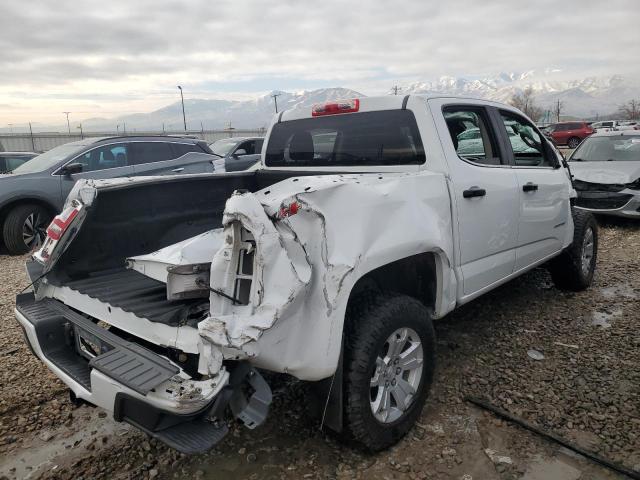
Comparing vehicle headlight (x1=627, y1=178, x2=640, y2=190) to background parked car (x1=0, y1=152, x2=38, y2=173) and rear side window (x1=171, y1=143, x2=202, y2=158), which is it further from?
background parked car (x1=0, y1=152, x2=38, y2=173)

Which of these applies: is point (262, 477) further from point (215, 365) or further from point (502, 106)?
point (502, 106)

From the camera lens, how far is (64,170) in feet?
24.2

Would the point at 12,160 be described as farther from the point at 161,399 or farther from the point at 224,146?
the point at 161,399

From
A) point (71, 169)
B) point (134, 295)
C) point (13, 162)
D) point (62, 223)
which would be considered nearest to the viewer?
point (134, 295)

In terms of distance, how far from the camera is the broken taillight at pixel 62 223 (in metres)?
2.71

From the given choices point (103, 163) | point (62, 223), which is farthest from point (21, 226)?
point (62, 223)

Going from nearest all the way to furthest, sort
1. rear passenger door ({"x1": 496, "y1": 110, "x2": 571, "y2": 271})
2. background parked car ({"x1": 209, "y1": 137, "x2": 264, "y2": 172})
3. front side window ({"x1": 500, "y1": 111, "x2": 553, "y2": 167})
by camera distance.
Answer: rear passenger door ({"x1": 496, "y1": 110, "x2": 571, "y2": 271}), front side window ({"x1": 500, "y1": 111, "x2": 553, "y2": 167}), background parked car ({"x1": 209, "y1": 137, "x2": 264, "y2": 172})

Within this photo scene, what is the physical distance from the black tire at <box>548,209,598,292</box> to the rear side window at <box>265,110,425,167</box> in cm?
255

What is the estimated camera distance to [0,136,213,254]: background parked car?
7117mm

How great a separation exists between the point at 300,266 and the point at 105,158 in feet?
22.7

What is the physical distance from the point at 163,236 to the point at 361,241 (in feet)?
5.42

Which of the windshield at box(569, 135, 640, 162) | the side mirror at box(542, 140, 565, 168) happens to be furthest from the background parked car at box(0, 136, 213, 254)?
the windshield at box(569, 135, 640, 162)

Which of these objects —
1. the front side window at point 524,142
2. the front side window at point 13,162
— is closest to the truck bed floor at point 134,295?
the front side window at point 524,142

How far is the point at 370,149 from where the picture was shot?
331 centimetres
